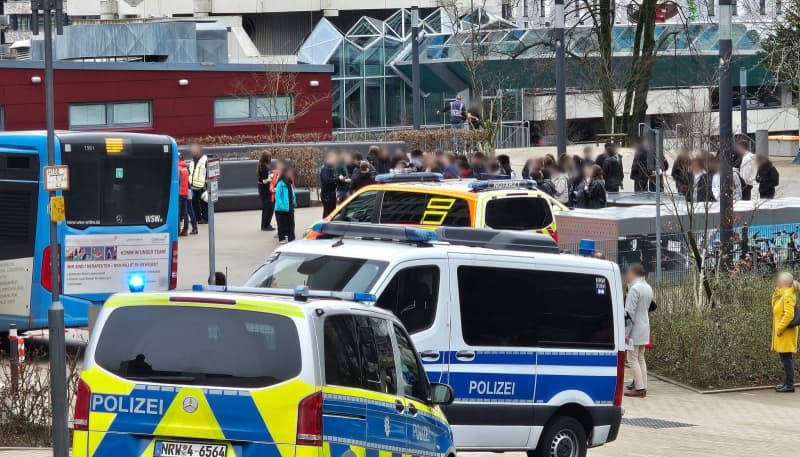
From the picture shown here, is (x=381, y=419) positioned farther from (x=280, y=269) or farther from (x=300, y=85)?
(x=300, y=85)

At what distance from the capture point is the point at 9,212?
59.5 ft

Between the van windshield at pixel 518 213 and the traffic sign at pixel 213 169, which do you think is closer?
the traffic sign at pixel 213 169

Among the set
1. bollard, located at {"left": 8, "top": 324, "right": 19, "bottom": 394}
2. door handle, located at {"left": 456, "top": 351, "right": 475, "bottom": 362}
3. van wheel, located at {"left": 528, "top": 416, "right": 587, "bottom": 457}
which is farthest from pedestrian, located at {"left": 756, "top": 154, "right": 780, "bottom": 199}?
bollard, located at {"left": 8, "top": 324, "right": 19, "bottom": 394}

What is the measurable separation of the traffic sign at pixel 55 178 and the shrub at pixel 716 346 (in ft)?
30.7

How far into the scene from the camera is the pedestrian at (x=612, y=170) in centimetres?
3030

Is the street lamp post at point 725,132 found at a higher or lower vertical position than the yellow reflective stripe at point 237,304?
higher

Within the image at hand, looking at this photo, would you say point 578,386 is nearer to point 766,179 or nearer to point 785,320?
point 785,320

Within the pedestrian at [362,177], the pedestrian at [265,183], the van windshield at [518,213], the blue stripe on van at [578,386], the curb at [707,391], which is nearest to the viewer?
the blue stripe on van at [578,386]

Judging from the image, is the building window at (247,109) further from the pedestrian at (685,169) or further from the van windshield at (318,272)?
the van windshield at (318,272)

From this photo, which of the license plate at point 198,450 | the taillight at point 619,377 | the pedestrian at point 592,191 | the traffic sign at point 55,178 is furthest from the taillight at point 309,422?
the pedestrian at point 592,191

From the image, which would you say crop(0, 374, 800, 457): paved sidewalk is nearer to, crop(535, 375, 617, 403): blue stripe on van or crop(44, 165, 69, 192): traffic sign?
crop(535, 375, 617, 403): blue stripe on van

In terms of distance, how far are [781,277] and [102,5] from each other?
68.6 m

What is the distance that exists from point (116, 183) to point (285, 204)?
828cm

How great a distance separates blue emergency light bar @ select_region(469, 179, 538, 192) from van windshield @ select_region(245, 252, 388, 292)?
736 cm
